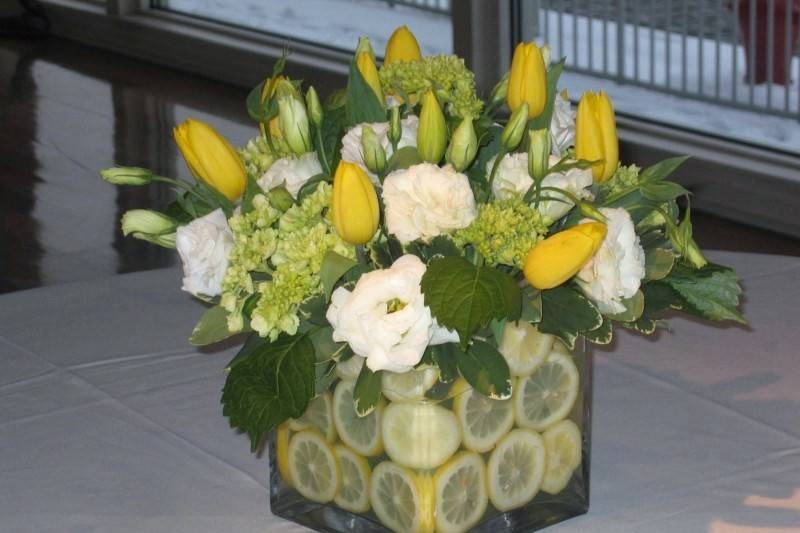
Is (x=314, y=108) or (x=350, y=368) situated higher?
(x=314, y=108)

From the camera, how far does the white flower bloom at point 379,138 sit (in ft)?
3.30

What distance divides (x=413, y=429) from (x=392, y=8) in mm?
5134

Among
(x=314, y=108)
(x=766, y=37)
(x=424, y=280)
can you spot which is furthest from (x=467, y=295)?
(x=766, y=37)

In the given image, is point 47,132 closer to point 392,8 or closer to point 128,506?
point 392,8

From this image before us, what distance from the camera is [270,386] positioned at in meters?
0.97

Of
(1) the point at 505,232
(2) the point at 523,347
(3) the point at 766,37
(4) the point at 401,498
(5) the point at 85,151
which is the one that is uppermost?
(1) the point at 505,232

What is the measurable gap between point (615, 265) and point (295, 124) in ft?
0.84

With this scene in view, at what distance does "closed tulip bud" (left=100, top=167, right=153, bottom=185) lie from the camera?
3.43ft

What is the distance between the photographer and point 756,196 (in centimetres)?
416

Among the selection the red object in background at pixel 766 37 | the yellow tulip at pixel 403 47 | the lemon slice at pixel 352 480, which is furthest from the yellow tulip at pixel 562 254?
the red object in background at pixel 766 37

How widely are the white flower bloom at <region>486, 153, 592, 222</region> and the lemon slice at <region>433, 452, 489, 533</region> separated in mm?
184

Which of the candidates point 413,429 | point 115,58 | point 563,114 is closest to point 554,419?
point 413,429

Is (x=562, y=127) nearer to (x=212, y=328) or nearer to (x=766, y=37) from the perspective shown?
(x=212, y=328)

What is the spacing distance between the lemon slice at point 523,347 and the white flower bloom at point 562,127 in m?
0.16
